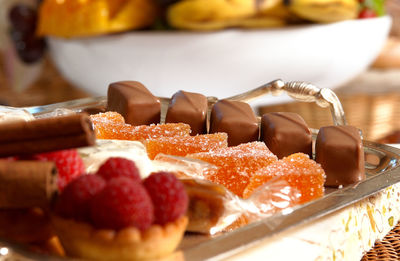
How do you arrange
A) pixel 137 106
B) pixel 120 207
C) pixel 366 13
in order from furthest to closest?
1. pixel 366 13
2. pixel 137 106
3. pixel 120 207

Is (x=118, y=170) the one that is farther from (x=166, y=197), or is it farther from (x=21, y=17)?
(x=21, y=17)

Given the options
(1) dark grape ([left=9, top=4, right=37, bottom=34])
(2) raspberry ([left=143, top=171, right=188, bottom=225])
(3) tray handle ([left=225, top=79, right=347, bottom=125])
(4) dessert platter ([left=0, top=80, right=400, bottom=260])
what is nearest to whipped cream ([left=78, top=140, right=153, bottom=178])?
(4) dessert platter ([left=0, top=80, right=400, bottom=260])

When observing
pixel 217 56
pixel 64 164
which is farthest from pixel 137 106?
pixel 217 56

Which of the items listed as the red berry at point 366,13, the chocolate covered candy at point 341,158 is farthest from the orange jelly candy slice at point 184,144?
the red berry at point 366,13

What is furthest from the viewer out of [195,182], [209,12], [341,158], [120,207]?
[209,12]

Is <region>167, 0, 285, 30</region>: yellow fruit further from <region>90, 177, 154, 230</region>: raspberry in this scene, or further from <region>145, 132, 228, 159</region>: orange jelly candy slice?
<region>90, 177, 154, 230</region>: raspberry

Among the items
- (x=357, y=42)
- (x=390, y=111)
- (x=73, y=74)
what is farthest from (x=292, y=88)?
(x=390, y=111)

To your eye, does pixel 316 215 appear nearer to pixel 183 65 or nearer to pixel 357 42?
pixel 183 65
